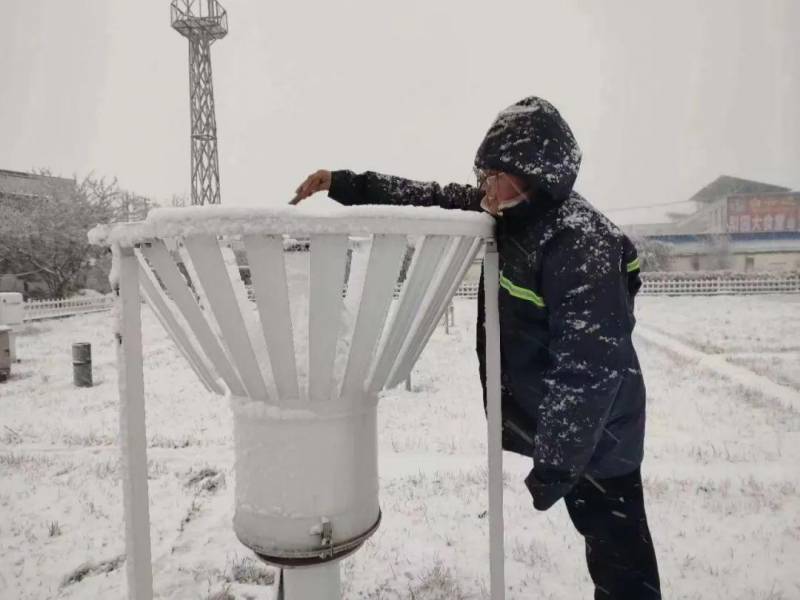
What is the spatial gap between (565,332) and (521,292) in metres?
0.21

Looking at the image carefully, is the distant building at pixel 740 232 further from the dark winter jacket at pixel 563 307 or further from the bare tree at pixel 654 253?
the dark winter jacket at pixel 563 307

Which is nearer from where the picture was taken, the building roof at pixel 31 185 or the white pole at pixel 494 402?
the white pole at pixel 494 402

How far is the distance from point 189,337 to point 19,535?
2368mm

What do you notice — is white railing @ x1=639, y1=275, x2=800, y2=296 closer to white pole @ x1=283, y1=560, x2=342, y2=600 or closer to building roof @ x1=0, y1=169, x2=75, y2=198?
white pole @ x1=283, y1=560, x2=342, y2=600

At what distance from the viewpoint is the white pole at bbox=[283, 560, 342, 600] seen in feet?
4.58

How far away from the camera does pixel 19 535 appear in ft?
9.13

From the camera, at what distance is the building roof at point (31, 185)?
24.0m

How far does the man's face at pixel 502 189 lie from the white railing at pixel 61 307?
1728cm

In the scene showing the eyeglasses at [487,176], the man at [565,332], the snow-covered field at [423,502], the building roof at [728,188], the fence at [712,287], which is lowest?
the fence at [712,287]

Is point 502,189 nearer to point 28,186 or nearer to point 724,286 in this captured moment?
point 724,286

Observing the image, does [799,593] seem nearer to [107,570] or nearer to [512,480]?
[512,480]

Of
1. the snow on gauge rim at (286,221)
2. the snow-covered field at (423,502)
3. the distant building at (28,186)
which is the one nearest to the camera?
the snow on gauge rim at (286,221)

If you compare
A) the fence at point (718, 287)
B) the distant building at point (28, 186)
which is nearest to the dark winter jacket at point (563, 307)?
the fence at point (718, 287)

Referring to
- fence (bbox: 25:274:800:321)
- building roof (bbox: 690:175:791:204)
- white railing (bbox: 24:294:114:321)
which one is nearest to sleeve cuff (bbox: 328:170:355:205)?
white railing (bbox: 24:294:114:321)
